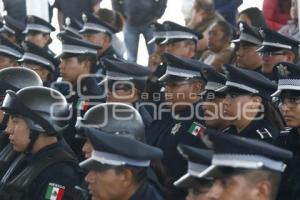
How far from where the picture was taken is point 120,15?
886 cm

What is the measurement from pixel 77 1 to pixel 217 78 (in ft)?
14.8

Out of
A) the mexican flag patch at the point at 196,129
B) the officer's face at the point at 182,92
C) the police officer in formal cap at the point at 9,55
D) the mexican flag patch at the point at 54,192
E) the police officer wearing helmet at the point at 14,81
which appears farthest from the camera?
the police officer in formal cap at the point at 9,55

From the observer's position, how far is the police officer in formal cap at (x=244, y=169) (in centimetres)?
302

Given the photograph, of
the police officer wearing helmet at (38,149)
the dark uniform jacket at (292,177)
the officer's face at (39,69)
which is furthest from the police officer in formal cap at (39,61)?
the dark uniform jacket at (292,177)

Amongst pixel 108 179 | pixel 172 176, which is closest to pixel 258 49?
pixel 172 176

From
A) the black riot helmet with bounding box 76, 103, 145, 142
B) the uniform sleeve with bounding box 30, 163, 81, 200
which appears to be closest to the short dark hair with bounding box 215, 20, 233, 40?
the black riot helmet with bounding box 76, 103, 145, 142

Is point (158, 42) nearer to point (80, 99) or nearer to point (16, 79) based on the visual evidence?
point (80, 99)

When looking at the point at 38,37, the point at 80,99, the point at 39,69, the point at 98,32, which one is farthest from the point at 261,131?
the point at 38,37

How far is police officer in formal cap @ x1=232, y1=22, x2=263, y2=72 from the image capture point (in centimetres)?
639

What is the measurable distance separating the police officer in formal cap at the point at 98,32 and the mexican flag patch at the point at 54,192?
147 inches

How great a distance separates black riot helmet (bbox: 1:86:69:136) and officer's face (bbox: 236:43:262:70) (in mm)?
2242

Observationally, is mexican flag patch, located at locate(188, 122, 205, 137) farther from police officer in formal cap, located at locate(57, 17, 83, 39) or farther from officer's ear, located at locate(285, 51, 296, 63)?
police officer in formal cap, located at locate(57, 17, 83, 39)

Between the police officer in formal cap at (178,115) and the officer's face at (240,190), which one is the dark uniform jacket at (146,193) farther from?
the police officer in formal cap at (178,115)

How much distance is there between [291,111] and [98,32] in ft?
12.6
